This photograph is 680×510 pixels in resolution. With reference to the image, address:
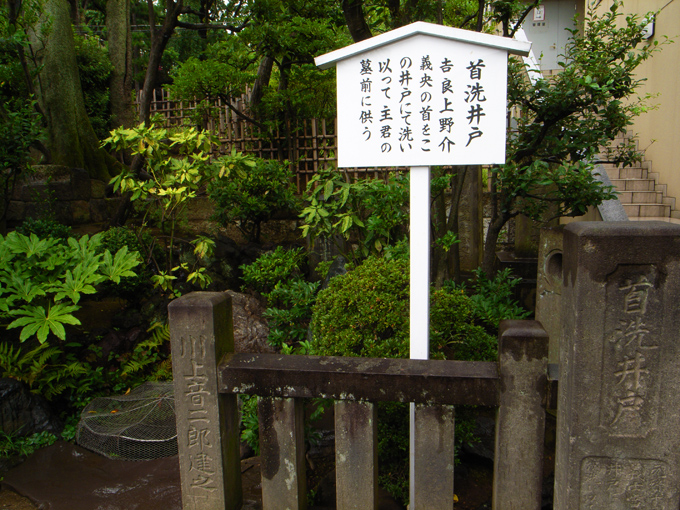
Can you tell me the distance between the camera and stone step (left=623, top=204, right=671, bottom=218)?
22.6 ft

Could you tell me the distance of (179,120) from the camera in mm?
12242

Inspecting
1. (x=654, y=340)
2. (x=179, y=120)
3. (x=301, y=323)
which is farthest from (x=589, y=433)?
(x=179, y=120)

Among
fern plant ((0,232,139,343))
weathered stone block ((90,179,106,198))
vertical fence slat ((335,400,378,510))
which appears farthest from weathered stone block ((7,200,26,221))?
vertical fence slat ((335,400,378,510))

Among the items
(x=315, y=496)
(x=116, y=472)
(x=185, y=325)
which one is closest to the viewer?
(x=185, y=325)

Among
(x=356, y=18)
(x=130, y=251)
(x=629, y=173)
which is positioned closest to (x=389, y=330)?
(x=356, y=18)

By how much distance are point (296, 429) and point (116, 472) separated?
6.67 feet

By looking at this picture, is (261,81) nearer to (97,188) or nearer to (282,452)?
(97,188)

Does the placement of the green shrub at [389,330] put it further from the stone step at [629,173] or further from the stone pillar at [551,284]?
the stone step at [629,173]

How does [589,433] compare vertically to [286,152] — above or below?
below

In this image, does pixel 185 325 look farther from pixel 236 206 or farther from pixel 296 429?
pixel 236 206

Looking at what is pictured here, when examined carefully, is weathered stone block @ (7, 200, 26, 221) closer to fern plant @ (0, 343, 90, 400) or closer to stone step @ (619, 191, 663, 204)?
fern plant @ (0, 343, 90, 400)

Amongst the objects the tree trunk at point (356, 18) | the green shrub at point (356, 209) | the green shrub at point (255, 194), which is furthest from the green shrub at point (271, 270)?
the tree trunk at point (356, 18)

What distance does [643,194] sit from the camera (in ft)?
23.5

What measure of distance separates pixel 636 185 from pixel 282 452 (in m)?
7.47
